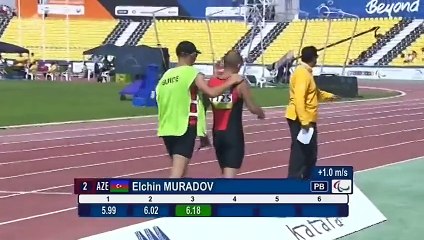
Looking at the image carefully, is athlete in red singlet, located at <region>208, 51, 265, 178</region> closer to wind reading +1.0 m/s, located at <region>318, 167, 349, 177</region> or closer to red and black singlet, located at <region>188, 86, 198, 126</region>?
red and black singlet, located at <region>188, 86, 198, 126</region>

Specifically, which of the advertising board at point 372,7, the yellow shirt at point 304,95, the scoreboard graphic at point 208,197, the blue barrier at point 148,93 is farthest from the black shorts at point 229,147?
the advertising board at point 372,7

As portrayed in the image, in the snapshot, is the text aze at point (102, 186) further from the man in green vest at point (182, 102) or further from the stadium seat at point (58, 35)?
the stadium seat at point (58, 35)

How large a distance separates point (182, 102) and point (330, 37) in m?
53.8

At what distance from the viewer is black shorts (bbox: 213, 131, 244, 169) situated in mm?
9477

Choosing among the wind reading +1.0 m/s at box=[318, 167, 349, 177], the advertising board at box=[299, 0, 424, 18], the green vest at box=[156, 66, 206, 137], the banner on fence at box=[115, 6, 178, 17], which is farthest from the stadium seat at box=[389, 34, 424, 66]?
the wind reading +1.0 m/s at box=[318, 167, 349, 177]

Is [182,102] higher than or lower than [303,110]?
higher

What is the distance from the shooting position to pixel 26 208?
36.3 ft

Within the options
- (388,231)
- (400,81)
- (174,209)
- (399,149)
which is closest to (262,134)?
(399,149)

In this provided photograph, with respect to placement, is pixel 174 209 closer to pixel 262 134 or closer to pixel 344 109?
pixel 262 134

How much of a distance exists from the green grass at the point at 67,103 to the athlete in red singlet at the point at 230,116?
1425cm

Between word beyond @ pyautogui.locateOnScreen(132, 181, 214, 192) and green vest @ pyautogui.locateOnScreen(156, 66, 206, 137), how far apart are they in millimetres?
3124

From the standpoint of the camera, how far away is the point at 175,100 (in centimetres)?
892

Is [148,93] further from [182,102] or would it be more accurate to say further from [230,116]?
[182,102]
